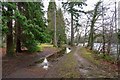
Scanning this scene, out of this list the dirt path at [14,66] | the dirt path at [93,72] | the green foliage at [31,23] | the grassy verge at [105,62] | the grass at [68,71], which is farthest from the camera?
the green foliage at [31,23]

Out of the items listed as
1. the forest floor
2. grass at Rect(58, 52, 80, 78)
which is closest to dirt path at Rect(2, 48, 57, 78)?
the forest floor

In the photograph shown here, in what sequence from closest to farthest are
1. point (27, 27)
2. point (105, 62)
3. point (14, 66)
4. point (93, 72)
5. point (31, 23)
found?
1. point (93, 72)
2. point (14, 66)
3. point (27, 27)
4. point (31, 23)
5. point (105, 62)

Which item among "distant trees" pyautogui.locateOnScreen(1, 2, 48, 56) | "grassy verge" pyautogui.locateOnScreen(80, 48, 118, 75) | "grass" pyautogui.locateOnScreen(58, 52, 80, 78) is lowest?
"grassy verge" pyautogui.locateOnScreen(80, 48, 118, 75)

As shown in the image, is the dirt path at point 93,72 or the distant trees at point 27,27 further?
the distant trees at point 27,27

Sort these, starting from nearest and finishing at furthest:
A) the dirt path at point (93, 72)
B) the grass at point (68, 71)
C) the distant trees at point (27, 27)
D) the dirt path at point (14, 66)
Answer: the dirt path at point (93, 72)
the grass at point (68, 71)
the dirt path at point (14, 66)
the distant trees at point (27, 27)

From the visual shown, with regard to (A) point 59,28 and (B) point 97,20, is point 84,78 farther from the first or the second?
(A) point 59,28

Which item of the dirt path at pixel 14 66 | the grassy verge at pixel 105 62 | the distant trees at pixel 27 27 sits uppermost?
the distant trees at pixel 27 27

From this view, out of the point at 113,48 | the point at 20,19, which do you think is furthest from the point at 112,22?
the point at 20,19

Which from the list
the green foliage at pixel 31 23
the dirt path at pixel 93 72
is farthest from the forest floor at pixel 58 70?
the green foliage at pixel 31 23

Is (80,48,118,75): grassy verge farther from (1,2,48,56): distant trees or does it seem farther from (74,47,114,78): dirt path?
(1,2,48,56): distant trees

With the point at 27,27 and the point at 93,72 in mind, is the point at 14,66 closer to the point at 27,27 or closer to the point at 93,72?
the point at 27,27

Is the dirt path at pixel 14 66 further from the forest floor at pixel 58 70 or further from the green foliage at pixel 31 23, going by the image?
the green foliage at pixel 31 23

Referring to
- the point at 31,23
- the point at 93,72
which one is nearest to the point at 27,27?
the point at 31,23

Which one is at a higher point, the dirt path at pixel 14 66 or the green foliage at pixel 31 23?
the green foliage at pixel 31 23
